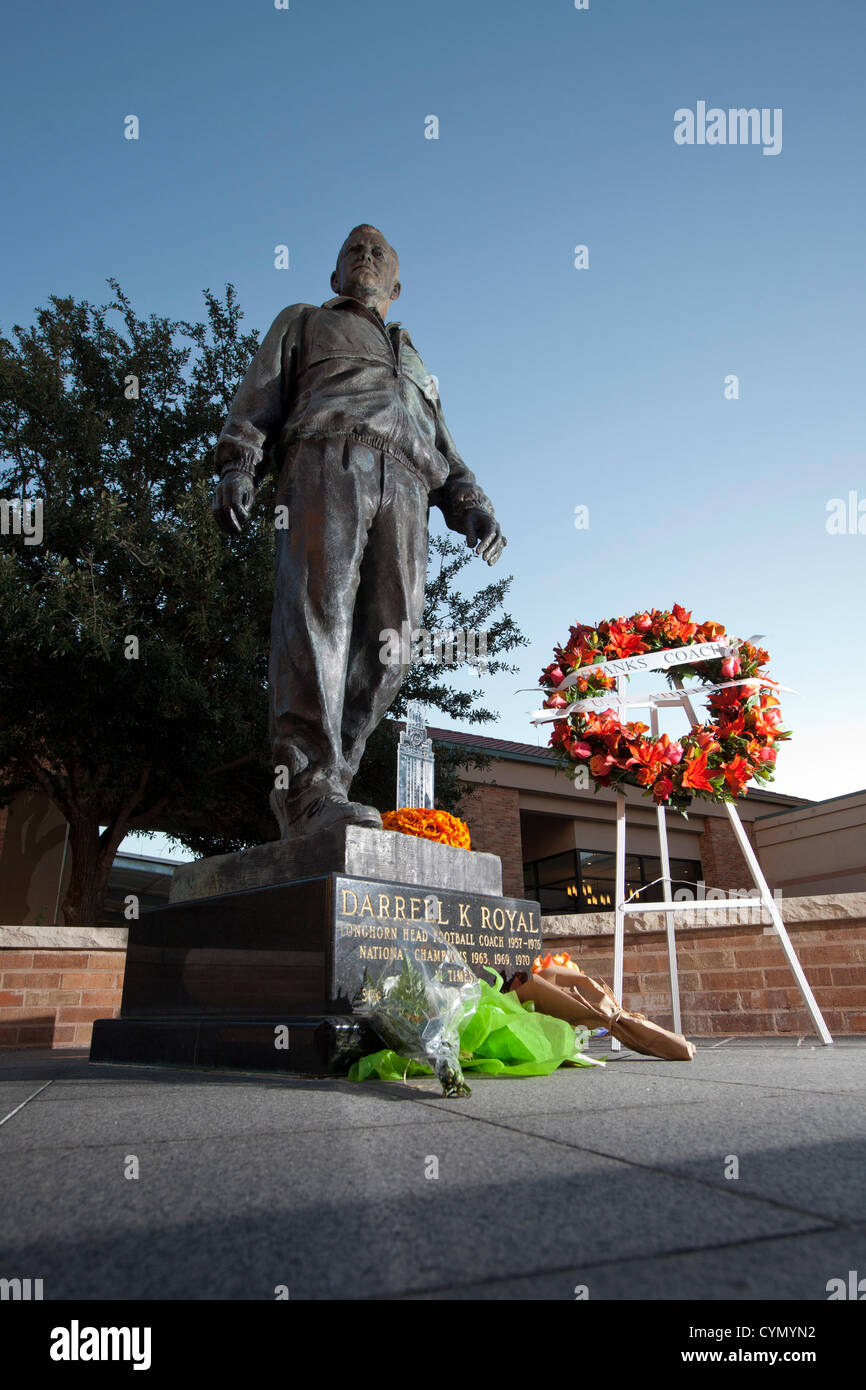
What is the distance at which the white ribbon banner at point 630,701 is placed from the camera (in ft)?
14.6

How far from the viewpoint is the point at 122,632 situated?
9.16 meters

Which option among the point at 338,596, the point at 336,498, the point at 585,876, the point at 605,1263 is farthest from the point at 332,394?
the point at 585,876

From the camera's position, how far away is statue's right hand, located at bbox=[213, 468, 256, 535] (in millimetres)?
3668

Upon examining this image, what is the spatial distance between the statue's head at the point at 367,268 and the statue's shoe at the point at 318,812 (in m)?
2.58

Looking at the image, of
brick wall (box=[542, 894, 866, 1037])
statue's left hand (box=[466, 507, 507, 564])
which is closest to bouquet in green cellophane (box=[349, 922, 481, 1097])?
statue's left hand (box=[466, 507, 507, 564])

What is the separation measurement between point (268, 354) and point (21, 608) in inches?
223

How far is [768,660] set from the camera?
4.57 meters

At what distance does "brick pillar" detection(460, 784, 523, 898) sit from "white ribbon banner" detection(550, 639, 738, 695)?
1128 centimetres

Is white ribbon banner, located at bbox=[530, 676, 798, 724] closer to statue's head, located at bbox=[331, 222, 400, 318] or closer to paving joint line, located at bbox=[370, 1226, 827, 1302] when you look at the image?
statue's head, located at bbox=[331, 222, 400, 318]

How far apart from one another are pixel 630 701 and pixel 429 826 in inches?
55.2

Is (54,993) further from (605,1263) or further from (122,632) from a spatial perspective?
(605,1263)

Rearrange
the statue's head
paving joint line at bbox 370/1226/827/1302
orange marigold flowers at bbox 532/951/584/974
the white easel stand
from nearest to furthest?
1. paving joint line at bbox 370/1226/827/1302
2. orange marigold flowers at bbox 532/951/584/974
3. the white easel stand
4. the statue's head
